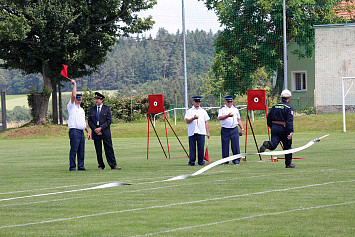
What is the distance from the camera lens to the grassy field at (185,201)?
729cm

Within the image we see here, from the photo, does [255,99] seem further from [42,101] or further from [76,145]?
[42,101]

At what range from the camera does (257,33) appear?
4625 centimetres

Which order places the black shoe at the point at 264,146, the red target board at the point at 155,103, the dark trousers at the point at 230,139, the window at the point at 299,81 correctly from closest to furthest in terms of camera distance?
the black shoe at the point at 264,146, the dark trousers at the point at 230,139, the red target board at the point at 155,103, the window at the point at 299,81

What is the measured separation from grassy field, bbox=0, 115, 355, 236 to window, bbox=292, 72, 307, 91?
3789 cm

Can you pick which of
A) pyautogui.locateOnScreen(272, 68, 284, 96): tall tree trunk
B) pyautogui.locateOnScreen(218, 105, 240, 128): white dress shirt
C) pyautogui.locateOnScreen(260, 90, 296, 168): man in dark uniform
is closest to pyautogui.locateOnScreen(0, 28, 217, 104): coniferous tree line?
pyautogui.locateOnScreen(272, 68, 284, 96): tall tree trunk

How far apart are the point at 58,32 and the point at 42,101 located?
5.74 metres

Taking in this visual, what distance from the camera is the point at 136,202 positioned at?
9.51 m

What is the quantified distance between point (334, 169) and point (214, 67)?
124 ft

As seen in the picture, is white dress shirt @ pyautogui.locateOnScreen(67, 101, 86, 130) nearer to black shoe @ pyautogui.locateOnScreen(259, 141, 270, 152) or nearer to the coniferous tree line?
black shoe @ pyautogui.locateOnScreen(259, 141, 270, 152)

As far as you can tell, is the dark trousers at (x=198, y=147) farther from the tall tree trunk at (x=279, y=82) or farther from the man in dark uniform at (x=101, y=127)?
the tall tree trunk at (x=279, y=82)

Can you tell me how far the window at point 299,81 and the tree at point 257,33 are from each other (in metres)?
4.80

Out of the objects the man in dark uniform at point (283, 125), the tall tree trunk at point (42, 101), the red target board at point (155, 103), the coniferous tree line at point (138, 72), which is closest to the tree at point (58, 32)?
the tall tree trunk at point (42, 101)

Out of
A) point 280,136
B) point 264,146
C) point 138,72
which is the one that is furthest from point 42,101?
point 138,72

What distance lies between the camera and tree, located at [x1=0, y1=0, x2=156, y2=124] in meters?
38.4
